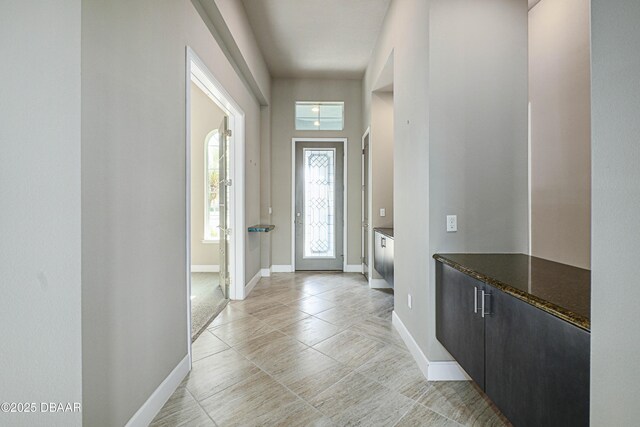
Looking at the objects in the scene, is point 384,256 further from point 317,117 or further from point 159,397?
point 317,117

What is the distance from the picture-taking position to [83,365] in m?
1.28

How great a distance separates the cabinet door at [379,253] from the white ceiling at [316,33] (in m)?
2.67

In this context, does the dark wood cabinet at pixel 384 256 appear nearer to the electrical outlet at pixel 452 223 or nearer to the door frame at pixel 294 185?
the door frame at pixel 294 185

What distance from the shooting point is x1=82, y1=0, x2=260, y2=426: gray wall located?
1345 mm

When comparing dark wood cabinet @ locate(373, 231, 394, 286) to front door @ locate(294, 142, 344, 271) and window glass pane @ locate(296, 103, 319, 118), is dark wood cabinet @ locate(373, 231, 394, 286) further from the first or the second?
window glass pane @ locate(296, 103, 319, 118)

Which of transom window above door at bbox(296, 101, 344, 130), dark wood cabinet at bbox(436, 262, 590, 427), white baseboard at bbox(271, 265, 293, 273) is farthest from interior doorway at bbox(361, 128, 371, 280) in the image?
dark wood cabinet at bbox(436, 262, 590, 427)

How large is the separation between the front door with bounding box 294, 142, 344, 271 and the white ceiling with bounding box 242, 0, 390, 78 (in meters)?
1.33

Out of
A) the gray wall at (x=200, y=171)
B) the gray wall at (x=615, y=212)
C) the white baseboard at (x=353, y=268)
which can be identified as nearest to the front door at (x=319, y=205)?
the white baseboard at (x=353, y=268)

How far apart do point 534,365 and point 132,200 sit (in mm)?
1944
